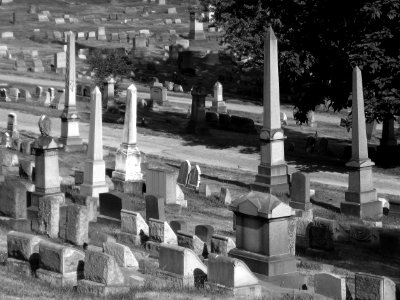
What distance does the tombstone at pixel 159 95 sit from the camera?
48156mm

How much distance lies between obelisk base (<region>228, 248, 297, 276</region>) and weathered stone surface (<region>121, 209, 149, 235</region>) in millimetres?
3237

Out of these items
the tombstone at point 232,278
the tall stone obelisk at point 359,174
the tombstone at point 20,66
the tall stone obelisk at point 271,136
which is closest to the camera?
the tombstone at point 232,278

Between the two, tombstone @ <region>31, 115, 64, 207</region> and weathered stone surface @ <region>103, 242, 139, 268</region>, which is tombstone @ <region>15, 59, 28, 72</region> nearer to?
tombstone @ <region>31, 115, 64, 207</region>

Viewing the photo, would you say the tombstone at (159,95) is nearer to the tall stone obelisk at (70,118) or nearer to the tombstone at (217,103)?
the tombstone at (217,103)

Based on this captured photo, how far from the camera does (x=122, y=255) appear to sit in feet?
63.6

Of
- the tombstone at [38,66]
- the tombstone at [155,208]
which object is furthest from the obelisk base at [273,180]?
the tombstone at [38,66]

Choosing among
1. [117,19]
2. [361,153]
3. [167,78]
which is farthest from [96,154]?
[117,19]

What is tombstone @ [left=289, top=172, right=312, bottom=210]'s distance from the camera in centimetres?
2719

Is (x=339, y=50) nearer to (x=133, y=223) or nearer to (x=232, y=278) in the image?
(x=133, y=223)

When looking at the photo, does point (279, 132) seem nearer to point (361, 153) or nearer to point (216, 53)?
point (361, 153)

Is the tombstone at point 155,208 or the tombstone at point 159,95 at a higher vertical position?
the tombstone at point 159,95

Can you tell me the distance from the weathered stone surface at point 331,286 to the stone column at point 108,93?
27.8 metres

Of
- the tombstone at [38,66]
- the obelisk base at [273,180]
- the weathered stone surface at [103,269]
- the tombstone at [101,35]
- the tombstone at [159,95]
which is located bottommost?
the obelisk base at [273,180]

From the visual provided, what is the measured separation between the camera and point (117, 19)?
8781cm
